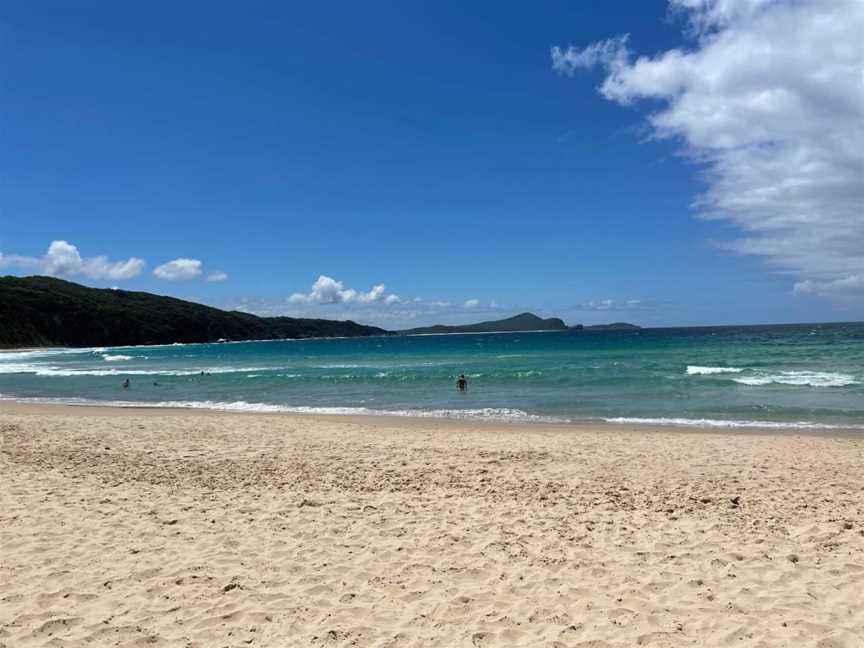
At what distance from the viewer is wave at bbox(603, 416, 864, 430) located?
51.2ft

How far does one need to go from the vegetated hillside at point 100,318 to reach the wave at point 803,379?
106502 millimetres

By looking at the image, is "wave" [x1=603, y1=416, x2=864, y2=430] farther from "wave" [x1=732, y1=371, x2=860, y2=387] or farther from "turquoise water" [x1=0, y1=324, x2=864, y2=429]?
→ "wave" [x1=732, y1=371, x2=860, y2=387]

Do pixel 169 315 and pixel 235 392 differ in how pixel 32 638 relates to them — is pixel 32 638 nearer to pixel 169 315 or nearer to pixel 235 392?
pixel 235 392

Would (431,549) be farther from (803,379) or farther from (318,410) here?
(803,379)

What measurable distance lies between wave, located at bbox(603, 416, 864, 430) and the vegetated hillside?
10637cm

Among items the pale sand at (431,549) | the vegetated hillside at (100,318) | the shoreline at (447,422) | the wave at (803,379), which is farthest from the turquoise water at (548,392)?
the vegetated hillside at (100,318)

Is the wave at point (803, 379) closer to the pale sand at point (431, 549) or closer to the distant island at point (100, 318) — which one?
the pale sand at point (431, 549)

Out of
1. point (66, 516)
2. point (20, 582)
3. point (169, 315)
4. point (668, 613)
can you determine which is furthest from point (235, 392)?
point (169, 315)

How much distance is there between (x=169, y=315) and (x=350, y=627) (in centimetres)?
16285

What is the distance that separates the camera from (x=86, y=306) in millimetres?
124625

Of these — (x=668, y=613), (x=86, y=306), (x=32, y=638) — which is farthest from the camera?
(x=86, y=306)

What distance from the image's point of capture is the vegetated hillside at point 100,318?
4131 inches

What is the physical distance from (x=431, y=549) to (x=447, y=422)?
451 inches

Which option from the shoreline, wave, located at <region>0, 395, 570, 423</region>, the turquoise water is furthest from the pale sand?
the turquoise water
